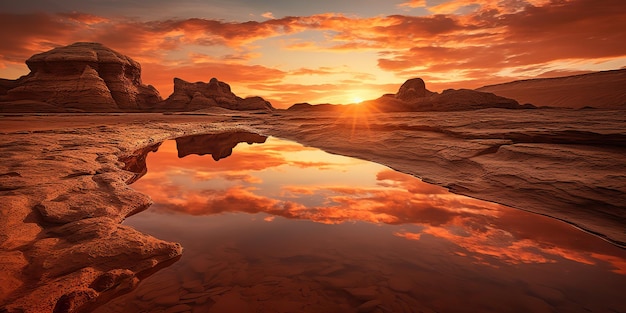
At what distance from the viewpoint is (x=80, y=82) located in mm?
51812

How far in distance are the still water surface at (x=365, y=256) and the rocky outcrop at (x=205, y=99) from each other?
231 ft

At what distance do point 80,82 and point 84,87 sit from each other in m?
1.69

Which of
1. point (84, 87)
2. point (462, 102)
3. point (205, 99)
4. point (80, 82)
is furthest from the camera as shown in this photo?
point (205, 99)

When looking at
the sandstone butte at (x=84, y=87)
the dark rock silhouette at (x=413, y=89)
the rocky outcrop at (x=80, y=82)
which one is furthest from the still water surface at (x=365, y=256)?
the rocky outcrop at (x=80, y=82)

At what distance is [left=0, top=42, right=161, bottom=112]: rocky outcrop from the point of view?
5003 centimetres

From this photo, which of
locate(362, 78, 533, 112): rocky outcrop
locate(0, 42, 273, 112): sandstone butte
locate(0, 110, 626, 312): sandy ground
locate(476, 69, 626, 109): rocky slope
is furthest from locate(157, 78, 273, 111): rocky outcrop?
locate(476, 69, 626, 109): rocky slope

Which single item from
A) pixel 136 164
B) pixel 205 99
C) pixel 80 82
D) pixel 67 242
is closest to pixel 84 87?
pixel 80 82

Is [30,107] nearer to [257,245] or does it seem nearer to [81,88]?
[81,88]

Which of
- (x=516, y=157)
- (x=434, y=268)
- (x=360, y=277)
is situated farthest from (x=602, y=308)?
(x=516, y=157)

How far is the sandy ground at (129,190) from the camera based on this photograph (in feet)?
9.36

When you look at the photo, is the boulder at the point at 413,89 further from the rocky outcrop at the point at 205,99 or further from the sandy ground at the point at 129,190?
the rocky outcrop at the point at 205,99

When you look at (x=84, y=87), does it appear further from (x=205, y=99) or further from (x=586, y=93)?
(x=586, y=93)

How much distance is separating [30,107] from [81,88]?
7973 mm

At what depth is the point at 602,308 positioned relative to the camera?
8.79ft
